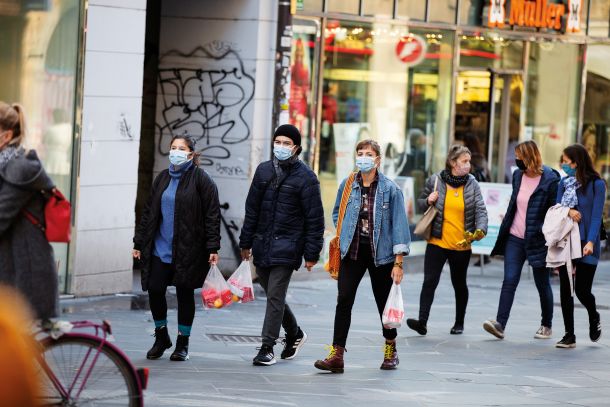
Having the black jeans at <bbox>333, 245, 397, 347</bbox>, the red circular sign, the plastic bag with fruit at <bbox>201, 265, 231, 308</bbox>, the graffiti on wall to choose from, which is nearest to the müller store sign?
the red circular sign

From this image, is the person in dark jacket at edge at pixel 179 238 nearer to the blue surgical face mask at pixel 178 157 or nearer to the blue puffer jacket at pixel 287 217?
the blue surgical face mask at pixel 178 157

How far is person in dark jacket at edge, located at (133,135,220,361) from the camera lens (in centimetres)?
988

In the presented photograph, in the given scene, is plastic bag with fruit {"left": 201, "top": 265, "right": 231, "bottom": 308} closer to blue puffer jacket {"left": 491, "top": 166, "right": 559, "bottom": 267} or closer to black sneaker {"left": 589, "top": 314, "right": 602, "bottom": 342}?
blue puffer jacket {"left": 491, "top": 166, "right": 559, "bottom": 267}

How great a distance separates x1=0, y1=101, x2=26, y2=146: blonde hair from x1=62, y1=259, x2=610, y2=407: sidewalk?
2.01 m

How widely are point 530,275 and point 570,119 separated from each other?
417 cm

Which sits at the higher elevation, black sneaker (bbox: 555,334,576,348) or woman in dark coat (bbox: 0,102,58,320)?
woman in dark coat (bbox: 0,102,58,320)

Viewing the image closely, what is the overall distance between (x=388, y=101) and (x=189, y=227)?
779 cm

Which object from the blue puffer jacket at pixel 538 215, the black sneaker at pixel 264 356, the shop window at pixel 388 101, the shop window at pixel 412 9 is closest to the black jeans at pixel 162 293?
the black sneaker at pixel 264 356

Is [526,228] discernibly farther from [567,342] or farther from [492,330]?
[567,342]

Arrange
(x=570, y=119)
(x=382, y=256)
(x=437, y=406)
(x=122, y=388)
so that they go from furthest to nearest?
(x=570, y=119) → (x=382, y=256) → (x=437, y=406) → (x=122, y=388)

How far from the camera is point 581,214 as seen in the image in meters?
11.8

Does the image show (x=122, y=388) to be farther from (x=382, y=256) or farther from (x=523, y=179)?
(x=523, y=179)

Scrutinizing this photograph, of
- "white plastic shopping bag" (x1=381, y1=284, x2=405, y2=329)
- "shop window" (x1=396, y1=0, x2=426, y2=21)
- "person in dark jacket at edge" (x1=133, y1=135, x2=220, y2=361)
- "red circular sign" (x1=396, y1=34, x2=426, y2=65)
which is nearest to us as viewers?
"white plastic shopping bag" (x1=381, y1=284, x2=405, y2=329)

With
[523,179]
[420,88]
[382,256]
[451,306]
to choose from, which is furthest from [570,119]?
[382,256]
